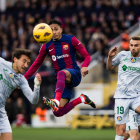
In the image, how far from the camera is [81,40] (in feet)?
63.8

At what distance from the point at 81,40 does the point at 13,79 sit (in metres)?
12.9

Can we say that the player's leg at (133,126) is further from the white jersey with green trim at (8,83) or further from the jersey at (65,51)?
the white jersey with green trim at (8,83)

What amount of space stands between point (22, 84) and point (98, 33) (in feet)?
42.6

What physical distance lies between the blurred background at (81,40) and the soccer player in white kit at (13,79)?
28.3 ft

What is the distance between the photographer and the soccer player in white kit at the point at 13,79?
6.60 m

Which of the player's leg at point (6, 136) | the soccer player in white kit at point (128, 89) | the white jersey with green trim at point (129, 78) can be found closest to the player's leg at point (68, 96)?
the soccer player in white kit at point (128, 89)

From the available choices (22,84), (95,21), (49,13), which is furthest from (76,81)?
(49,13)

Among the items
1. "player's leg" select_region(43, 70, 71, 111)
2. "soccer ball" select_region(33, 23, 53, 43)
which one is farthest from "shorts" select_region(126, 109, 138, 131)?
"soccer ball" select_region(33, 23, 53, 43)

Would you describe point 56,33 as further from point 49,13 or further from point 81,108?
point 49,13

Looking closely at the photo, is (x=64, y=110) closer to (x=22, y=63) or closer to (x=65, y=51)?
(x=65, y=51)

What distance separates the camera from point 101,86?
18.4 metres

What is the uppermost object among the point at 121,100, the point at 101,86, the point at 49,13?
the point at 49,13

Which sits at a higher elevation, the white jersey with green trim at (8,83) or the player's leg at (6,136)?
the white jersey with green trim at (8,83)

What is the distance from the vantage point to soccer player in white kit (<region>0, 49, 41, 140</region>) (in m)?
6.60
